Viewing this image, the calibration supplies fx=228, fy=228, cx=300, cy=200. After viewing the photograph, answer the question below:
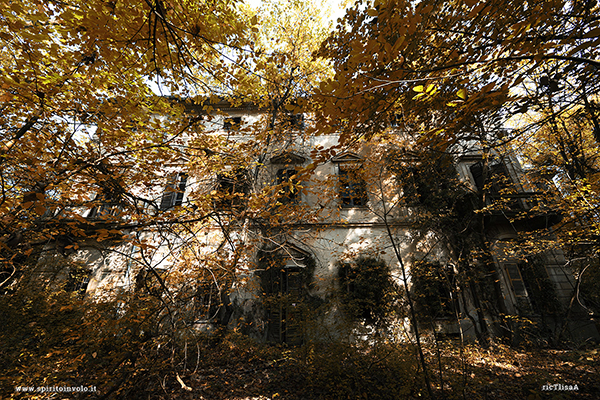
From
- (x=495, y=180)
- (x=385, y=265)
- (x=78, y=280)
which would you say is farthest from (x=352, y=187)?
(x=78, y=280)

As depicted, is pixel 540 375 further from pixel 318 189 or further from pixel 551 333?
pixel 318 189

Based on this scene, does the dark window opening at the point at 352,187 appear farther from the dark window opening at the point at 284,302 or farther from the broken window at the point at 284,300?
the dark window opening at the point at 284,302

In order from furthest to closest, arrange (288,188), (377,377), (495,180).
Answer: (495,180)
(288,188)
(377,377)

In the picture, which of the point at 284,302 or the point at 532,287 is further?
the point at 532,287

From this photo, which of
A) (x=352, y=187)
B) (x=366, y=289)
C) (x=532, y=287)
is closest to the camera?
(x=366, y=289)

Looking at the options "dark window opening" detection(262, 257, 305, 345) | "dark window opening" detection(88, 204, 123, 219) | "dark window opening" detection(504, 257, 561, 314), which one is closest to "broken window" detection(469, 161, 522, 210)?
"dark window opening" detection(504, 257, 561, 314)

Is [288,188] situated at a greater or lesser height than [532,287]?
greater

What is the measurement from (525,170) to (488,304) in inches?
249

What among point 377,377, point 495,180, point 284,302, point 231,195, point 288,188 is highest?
point 495,180

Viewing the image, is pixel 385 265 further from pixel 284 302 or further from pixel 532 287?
pixel 532 287

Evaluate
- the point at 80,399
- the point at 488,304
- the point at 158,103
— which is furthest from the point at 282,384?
the point at 488,304

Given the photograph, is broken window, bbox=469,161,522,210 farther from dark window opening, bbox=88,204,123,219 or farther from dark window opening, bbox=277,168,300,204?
dark window opening, bbox=88,204,123,219

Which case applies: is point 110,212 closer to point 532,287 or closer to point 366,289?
point 366,289

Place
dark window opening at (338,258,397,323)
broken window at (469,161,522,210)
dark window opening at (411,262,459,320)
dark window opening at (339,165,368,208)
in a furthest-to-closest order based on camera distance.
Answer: broken window at (469,161,522,210), dark window opening at (411,262,459,320), dark window opening at (338,258,397,323), dark window opening at (339,165,368,208)
